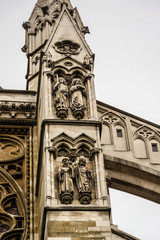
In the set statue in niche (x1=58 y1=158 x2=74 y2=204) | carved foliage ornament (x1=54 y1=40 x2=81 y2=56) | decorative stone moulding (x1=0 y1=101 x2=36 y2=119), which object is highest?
carved foliage ornament (x1=54 y1=40 x2=81 y2=56)

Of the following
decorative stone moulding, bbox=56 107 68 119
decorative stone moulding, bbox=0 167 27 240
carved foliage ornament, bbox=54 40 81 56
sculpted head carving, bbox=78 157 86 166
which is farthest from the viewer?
carved foliage ornament, bbox=54 40 81 56

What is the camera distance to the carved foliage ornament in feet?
40.9

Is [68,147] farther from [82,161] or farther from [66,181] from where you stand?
[66,181]

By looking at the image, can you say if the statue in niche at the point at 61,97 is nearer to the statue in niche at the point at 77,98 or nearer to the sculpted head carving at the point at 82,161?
the statue in niche at the point at 77,98

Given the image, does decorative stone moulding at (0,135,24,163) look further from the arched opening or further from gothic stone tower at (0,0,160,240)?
the arched opening

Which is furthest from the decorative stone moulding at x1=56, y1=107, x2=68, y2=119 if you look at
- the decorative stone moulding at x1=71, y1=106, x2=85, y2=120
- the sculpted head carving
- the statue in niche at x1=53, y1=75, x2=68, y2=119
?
the sculpted head carving

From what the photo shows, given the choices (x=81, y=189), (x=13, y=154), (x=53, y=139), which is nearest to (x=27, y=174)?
(x=13, y=154)

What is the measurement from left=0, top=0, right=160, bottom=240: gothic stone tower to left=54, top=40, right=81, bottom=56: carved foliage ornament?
21mm

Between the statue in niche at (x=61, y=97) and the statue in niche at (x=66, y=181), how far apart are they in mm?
1188

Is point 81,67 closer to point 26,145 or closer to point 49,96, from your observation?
point 49,96

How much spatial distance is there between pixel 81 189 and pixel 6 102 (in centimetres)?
422

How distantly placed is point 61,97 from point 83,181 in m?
2.13

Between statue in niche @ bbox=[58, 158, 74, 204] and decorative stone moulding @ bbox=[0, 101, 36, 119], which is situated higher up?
decorative stone moulding @ bbox=[0, 101, 36, 119]

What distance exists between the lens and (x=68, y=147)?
10398 mm
